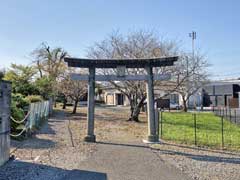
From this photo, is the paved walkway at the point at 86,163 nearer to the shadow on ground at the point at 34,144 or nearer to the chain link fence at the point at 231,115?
the shadow on ground at the point at 34,144

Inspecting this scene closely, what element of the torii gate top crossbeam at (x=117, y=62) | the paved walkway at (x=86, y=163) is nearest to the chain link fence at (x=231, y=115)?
the torii gate top crossbeam at (x=117, y=62)

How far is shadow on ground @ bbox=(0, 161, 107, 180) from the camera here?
20.9ft

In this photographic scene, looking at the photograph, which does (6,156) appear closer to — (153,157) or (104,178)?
(104,178)

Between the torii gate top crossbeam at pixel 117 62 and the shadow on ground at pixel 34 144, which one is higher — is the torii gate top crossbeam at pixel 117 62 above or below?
above

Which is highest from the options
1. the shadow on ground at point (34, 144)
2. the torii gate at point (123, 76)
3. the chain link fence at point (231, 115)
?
the torii gate at point (123, 76)

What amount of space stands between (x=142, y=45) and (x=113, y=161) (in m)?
14.7

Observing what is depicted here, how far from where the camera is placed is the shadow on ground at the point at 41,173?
6363mm

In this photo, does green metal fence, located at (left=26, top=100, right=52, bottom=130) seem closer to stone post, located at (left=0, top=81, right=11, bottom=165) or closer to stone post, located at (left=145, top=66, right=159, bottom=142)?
stone post, located at (left=0, top=81, right=11, bottom=165)

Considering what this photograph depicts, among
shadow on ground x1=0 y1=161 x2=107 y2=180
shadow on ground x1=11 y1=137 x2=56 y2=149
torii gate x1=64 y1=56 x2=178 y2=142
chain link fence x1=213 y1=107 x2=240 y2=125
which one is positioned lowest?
shadow on ground x1=0 y1=161 x2=107 y2=180

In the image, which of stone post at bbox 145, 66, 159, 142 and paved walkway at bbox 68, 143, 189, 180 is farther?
stone post at bbox 145, 66, 159, 142

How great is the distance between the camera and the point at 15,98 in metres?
15.3

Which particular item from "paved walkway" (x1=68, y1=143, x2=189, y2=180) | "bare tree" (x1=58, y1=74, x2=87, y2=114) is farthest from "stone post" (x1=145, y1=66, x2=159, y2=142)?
"bare tree" (x1=58, y1=74, x2=87, y2=114)

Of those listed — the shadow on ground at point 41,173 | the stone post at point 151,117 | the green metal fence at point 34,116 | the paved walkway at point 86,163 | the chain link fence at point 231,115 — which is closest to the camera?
the shadow on ground at point 41,173

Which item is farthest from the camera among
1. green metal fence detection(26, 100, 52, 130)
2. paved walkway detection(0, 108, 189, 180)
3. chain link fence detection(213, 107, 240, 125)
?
chain link fence detection(213, 107, 240, 125)
